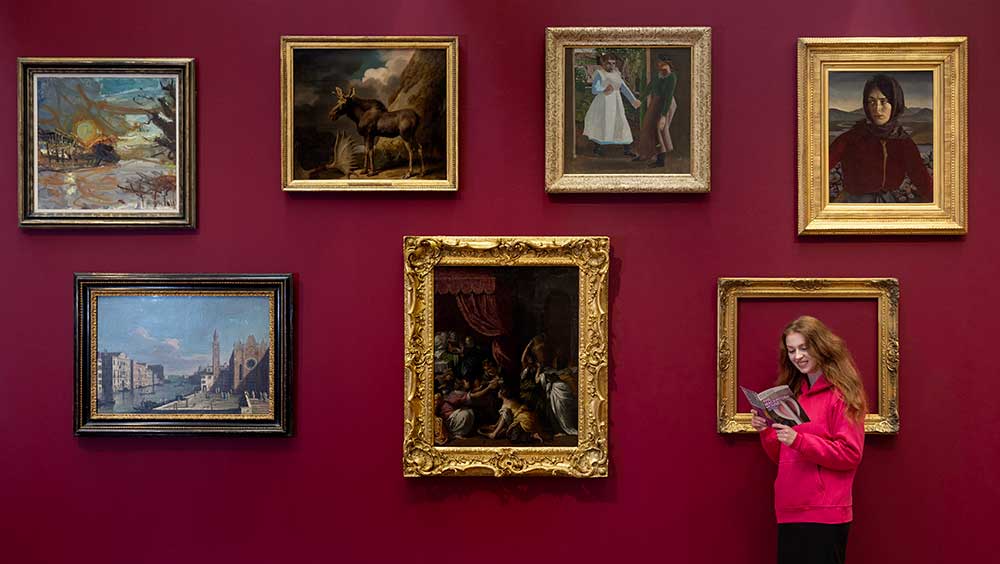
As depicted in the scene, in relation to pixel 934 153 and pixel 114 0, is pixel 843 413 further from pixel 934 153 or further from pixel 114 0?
pixel 114 0

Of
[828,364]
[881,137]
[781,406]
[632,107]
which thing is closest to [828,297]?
[828,364]

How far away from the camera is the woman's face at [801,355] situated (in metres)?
4.41

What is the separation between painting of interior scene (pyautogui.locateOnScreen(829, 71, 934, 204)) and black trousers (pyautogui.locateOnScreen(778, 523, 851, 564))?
1893 mm

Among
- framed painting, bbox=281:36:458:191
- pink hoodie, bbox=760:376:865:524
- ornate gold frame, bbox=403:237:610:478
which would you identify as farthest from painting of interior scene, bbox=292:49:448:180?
pink hoodie, bbox=760:376:865:524

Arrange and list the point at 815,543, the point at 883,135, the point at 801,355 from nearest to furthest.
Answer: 1. the point at 815,543
2. the point at 801,355
3. the point at 883,135

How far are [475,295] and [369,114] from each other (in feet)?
4.10

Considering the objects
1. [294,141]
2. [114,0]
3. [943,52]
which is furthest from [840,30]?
[114,0]

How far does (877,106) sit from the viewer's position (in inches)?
189

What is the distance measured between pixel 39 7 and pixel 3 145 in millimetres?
859

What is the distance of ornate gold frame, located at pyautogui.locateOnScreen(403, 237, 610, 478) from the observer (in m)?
4.78

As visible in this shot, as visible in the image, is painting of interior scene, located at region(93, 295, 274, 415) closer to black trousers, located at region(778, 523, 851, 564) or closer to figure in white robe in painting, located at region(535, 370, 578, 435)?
figure in white robe in painting, located at region(535, 370, 578, 435)

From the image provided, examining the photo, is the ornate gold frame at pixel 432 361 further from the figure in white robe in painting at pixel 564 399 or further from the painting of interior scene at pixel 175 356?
the painting of interior scene at pixel 175 356

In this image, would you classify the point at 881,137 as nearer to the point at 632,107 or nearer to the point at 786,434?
the point at 632,107

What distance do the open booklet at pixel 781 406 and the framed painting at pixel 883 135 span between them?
1083mm
